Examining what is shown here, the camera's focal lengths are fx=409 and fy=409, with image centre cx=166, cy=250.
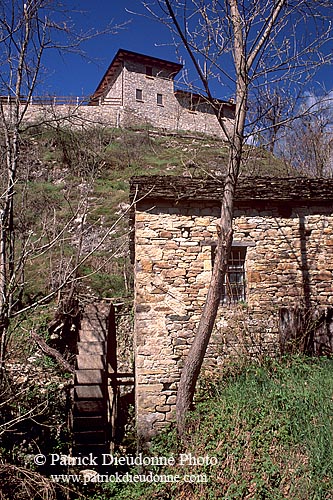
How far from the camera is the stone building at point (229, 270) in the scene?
675 cm

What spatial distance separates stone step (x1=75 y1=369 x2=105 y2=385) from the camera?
242 inches

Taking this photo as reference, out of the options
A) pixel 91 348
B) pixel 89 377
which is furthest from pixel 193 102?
pixel 89 377

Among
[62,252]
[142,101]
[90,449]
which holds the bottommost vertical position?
[90,449]

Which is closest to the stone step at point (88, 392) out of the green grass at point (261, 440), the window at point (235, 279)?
the green grass at point (261, 440)

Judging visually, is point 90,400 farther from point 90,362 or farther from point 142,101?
point 142,101

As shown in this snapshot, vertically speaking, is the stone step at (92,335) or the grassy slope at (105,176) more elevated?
the grassy slope at (105,176)

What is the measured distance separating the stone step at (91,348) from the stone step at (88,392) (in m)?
0.59

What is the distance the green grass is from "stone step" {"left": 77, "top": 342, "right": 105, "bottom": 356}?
164 cm

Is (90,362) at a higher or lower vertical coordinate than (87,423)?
higher

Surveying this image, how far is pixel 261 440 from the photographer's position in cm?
505

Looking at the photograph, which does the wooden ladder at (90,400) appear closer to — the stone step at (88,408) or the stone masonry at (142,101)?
the stone step at (88,408)

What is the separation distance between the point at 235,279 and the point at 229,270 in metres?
0.19

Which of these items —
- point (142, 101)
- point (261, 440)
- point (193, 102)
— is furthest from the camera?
point (142, 101)

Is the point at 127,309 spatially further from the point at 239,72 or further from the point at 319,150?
the point at 319,150
